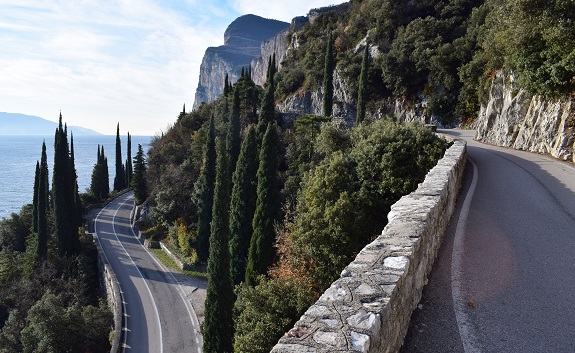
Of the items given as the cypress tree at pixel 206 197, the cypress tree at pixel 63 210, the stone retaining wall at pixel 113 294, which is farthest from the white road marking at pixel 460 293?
the cypress tree at pixel 63 210

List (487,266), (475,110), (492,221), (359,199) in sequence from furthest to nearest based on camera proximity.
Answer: (475,110) < (359,199) < (492,221) < (487,266)

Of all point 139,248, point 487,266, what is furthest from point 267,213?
point 139,248

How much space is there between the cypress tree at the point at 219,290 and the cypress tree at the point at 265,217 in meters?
1.93

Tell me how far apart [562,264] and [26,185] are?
119 meters

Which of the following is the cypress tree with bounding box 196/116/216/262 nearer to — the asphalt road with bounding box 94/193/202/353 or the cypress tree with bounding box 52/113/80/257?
the asphalt road with bounding box 94/193/202/353

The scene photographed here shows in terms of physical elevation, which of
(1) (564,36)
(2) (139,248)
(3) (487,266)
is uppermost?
(1) (564,36)

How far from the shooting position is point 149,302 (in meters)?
24.9

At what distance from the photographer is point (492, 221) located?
7309 mm

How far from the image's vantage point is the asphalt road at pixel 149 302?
67.4 feet

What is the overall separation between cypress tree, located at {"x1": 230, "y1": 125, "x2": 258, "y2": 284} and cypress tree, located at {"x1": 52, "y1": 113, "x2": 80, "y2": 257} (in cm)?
1662

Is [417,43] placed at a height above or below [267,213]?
above

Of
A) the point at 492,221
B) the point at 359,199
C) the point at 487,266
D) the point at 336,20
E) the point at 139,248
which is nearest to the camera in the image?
the point at 487,266

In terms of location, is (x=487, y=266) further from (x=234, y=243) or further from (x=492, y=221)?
(x=234, y=243)

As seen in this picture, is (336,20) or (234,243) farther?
(336,20)
